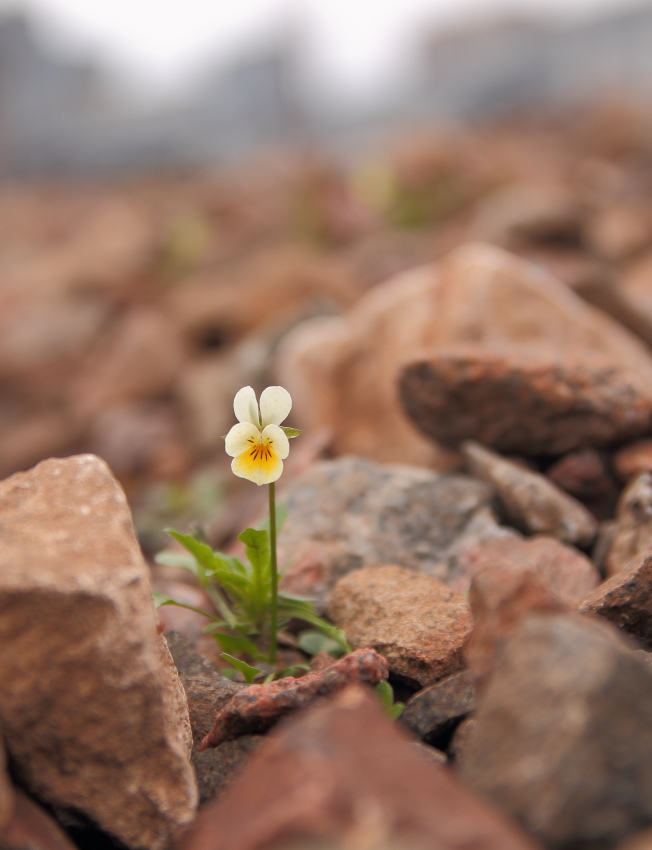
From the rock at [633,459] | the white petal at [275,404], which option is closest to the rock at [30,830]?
the white petal at [275,404]

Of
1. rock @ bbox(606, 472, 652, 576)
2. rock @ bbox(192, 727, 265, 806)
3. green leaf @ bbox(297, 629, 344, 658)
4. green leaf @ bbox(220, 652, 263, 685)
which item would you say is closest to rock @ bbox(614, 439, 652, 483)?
rock @ bbox(606, 472, 652, 576)

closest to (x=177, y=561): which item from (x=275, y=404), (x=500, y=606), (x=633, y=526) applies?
(x=275, y=404)

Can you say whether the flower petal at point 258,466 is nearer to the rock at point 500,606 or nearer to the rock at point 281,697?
the rock at point 281,697

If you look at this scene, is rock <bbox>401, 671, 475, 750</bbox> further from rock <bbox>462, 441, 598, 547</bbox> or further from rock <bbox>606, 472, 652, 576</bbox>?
rock <bbox>462, 441, 598, 547</bbox>

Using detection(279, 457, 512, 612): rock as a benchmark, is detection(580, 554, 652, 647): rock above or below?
above

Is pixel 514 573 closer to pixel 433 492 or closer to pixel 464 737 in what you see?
pixel 464 737

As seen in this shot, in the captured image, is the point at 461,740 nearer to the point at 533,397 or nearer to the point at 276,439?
the point at 276,439
